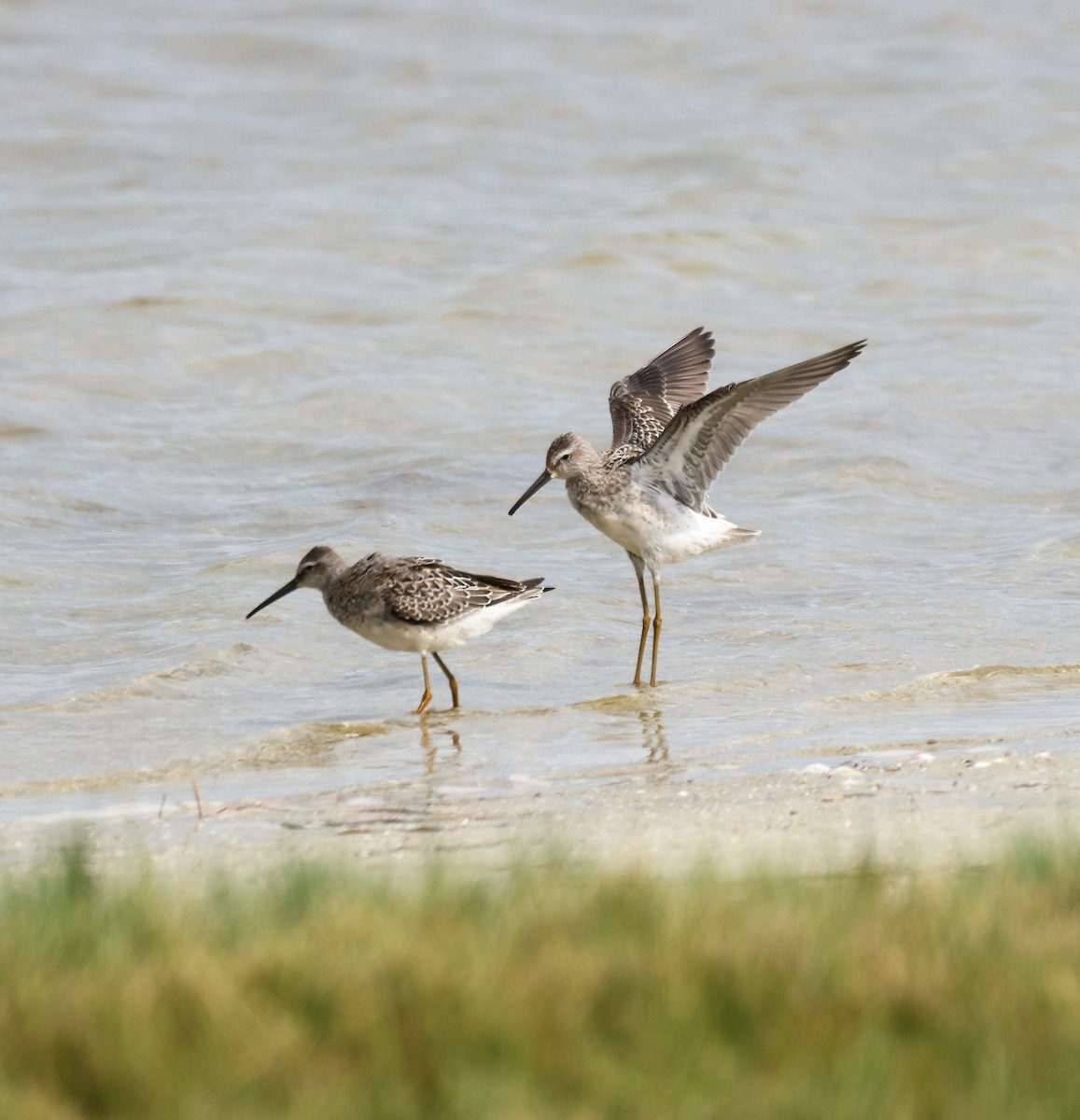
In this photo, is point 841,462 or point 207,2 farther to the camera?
point 207,2

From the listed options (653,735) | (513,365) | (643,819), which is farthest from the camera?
(513,365)

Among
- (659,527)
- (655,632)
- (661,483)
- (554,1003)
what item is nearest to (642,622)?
(655,632)

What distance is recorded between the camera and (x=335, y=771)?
825cm

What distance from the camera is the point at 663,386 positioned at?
39.3ft

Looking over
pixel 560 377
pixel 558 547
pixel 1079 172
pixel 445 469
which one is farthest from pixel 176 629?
pixel 1079 172

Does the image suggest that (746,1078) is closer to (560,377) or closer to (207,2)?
(560,377)

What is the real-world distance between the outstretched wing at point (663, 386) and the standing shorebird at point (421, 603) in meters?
1.90

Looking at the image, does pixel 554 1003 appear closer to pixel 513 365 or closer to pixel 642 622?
pixel 642 622

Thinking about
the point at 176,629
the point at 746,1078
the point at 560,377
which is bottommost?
the point at 746,1078

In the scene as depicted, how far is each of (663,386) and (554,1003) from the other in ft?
26.9

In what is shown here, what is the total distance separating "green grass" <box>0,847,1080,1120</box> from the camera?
12.1ft

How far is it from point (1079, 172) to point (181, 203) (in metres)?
12.3

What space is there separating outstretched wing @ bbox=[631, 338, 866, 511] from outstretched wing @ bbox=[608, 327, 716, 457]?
3.16ft

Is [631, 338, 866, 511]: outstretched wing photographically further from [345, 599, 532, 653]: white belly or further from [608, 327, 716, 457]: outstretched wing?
[345, 599, 532, 653]: white belly
